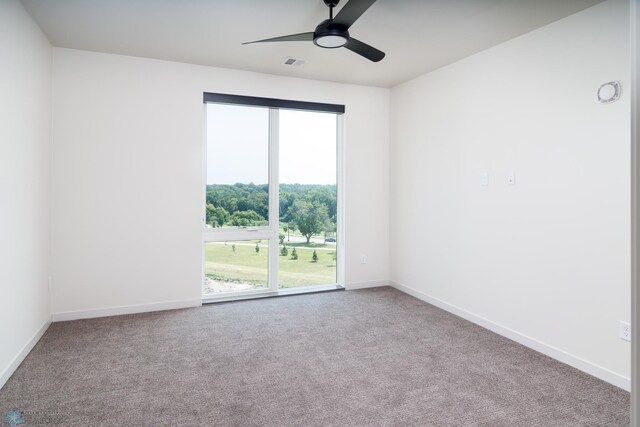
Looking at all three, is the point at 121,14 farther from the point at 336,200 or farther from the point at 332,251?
the point at 332,251

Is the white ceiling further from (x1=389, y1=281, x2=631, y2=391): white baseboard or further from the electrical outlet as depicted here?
(x1=389, y1=281, x2=631, y2=391): white baseboard

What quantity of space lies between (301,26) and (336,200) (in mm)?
2330

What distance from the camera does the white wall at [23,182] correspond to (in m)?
2.46

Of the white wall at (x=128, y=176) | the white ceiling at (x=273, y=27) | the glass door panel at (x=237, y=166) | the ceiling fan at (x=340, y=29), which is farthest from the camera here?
the glass door panel at (x=237, y=166)

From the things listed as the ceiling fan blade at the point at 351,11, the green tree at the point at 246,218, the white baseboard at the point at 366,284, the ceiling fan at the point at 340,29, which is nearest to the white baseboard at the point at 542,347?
the white baseboard at the point at 366,284

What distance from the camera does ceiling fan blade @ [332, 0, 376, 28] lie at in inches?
85.0

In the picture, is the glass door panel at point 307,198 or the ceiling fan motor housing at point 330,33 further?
the glass door panel at point 307,198

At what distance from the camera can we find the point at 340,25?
2496mm

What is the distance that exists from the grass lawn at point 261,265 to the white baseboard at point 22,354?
1546mm

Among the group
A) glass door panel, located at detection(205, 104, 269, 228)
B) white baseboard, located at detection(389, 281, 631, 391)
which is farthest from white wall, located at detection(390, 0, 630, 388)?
glass door panel, located at detection(205, 104, 269, 228)

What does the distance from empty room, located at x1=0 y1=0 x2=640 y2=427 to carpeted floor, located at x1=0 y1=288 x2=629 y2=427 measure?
0.07 feet

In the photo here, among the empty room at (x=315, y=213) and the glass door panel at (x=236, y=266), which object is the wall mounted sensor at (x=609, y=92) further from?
the glass door panel at (x=236, y=266)

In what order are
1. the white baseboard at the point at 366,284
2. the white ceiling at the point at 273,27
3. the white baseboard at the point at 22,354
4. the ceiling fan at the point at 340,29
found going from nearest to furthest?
1. the ceiling fan at the point at 340,29
2. the white baseboard at the point at 22,354
3. the white ceiling at the point at 273,27
4. the white baseboard at the point at 366,284

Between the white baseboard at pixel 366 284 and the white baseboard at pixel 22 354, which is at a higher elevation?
the white baseboard at pixel 366 284
